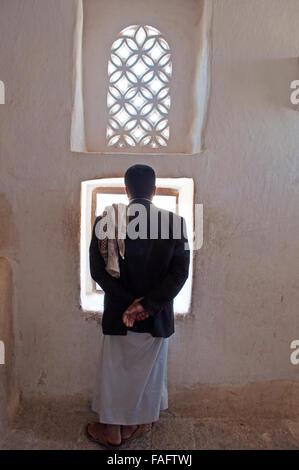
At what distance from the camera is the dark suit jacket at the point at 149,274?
1753 millimetres

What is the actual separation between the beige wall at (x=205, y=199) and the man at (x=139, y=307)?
397 mm

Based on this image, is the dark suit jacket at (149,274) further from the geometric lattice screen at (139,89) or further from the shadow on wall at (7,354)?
the geometric lattice screen at (139,89)

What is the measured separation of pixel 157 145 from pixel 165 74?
19.7 inches

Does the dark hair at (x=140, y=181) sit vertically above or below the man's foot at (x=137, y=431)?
above

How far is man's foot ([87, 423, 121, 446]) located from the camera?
2006 millimetres

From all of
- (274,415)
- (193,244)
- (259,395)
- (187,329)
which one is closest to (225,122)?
(193,244)

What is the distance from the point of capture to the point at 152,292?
1755 millimetres

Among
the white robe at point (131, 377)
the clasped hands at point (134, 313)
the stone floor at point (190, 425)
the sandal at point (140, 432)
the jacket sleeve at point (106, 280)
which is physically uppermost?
the jacket sleeve at point (106, 280)

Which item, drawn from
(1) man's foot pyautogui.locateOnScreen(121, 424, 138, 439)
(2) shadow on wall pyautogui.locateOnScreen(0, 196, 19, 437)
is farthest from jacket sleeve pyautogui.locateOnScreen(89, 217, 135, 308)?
(1) man's foot pyautogui.locateOnScreen(121, 424, 138, 439)

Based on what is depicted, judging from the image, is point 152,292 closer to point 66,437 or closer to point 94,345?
point 94,345

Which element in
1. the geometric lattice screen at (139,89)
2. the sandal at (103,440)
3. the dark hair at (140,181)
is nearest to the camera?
the dark hair at (140,181)

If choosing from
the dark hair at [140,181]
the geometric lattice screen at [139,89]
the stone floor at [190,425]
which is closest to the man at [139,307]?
the dark hair at [140,181]

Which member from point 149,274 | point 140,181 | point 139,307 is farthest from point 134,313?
point 140,181

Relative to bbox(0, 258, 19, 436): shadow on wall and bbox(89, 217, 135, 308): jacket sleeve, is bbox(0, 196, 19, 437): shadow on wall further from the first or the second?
bbox(89, 217, 135, 308): jacket sleeve
